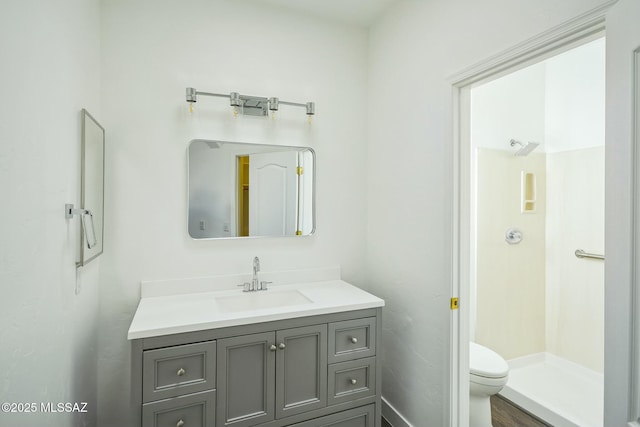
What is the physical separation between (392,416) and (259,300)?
113cm

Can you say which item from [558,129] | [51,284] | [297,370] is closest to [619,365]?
[297,370]

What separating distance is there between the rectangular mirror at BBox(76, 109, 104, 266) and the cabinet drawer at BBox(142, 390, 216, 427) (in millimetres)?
693

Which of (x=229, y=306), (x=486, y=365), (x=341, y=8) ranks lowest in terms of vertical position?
A: (x=486, y=365)

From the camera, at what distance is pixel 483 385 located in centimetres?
196

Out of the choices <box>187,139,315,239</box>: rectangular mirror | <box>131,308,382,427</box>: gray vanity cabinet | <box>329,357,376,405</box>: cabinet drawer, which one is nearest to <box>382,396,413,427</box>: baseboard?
<box>131,308,382,427</box>: gray vanity cabinet

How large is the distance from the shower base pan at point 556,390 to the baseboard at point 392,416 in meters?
0.97

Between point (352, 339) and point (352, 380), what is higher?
point (352, 339)

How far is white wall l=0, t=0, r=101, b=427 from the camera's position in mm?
856

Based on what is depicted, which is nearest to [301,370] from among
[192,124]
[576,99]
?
[192,124]

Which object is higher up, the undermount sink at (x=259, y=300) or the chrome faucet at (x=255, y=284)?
the chrome faucet at (x=255, y=284)

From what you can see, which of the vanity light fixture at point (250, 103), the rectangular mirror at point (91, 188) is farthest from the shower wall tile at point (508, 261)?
the rectangular mirror at point (91, 188)

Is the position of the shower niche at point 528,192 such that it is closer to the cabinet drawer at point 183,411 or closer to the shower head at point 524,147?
the shower head at point 524,147

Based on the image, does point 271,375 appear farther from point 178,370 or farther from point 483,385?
point 483,385

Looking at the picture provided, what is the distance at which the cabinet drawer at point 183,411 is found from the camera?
1.38 metres
